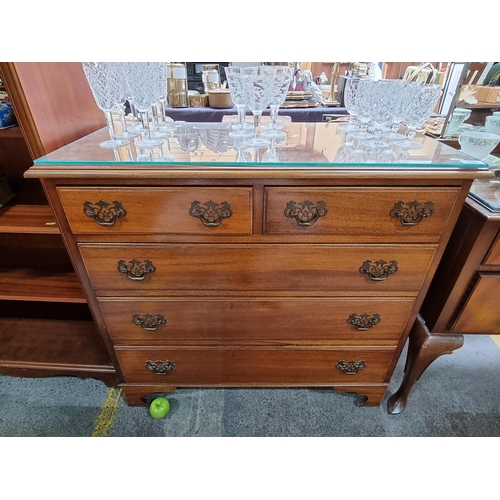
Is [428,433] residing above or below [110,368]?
below

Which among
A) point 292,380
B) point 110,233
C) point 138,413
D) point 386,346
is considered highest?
point 110,233

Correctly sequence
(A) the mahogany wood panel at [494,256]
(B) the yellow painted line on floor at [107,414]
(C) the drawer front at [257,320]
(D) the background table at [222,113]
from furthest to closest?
1. (D) the background table at [222,113]
2. (B) the yellow painted line on floor at [107,414]
3. (C) the drawer front at [257,320]
4. (A) the mahogany wood panel at [494,256]

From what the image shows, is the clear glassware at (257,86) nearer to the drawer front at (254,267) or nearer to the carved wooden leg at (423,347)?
the drawer front at (254,267)

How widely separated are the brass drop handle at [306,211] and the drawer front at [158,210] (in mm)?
118

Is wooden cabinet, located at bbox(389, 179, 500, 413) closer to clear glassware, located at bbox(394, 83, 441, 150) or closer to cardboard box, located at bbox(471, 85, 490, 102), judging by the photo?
clear glassware, located at bbox(394, 83, 441, 150)

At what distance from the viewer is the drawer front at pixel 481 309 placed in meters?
1.01

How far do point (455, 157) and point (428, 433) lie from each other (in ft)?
3.82

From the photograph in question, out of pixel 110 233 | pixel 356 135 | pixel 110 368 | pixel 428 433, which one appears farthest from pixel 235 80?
pixel 428 433

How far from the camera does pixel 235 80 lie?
0.97 meters

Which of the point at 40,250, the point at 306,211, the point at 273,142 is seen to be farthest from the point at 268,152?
the point at 40,250

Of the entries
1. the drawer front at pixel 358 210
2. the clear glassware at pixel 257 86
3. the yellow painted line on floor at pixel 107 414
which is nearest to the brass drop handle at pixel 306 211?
the drawer front at pixel 358 210

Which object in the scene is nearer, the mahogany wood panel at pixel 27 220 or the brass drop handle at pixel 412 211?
the brass drop handle at pixel 412 211

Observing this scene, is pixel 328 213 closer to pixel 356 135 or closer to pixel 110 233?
pixel 356 135

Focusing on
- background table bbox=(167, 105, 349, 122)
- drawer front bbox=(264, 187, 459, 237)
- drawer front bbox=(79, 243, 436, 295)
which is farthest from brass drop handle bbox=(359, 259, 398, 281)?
background table bbox=(167, 105, 349, 122)
